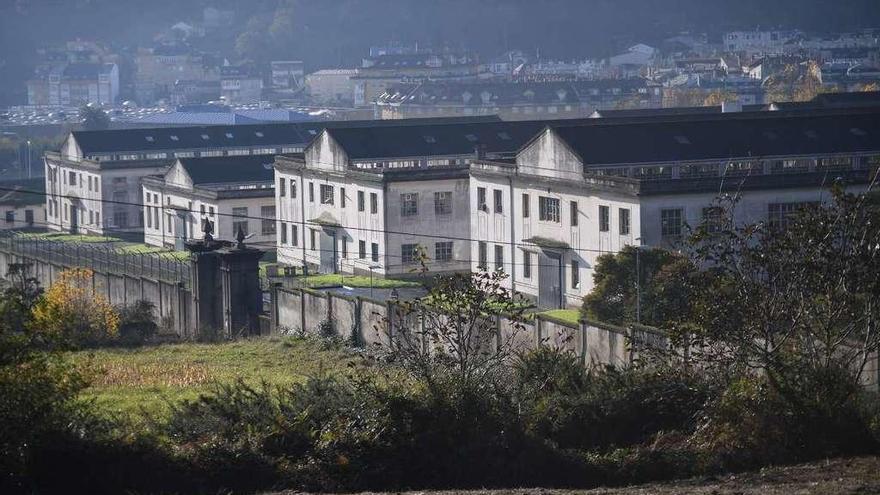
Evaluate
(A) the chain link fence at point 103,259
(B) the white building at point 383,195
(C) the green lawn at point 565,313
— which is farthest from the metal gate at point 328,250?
(C) the green lawn at point 565,313

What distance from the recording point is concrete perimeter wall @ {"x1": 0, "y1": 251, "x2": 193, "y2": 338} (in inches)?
1548

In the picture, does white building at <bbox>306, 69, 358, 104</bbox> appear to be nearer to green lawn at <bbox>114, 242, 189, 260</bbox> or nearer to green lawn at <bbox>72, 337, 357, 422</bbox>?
green lawn at <bbox>114, 242, 189, 260</bbox>

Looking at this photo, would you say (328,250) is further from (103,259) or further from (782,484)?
(782,484)

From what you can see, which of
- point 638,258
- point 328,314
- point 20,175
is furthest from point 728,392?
point 20,175

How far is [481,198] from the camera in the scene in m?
45.0

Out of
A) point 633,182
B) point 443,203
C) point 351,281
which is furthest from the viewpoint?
point 443,203

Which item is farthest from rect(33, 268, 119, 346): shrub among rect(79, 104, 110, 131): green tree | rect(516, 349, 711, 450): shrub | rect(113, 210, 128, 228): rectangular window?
rect(79, 104, 110, 131): green tree

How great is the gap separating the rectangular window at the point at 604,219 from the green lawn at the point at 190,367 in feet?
27.5

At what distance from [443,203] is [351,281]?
3788 millimetres

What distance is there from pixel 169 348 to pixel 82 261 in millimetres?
15330

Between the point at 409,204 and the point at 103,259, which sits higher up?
the point at 409,204

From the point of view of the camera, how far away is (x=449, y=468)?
58.8 ft

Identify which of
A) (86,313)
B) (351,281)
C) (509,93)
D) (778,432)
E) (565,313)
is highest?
(509,93)

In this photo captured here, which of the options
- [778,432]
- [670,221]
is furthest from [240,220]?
[778,432]
